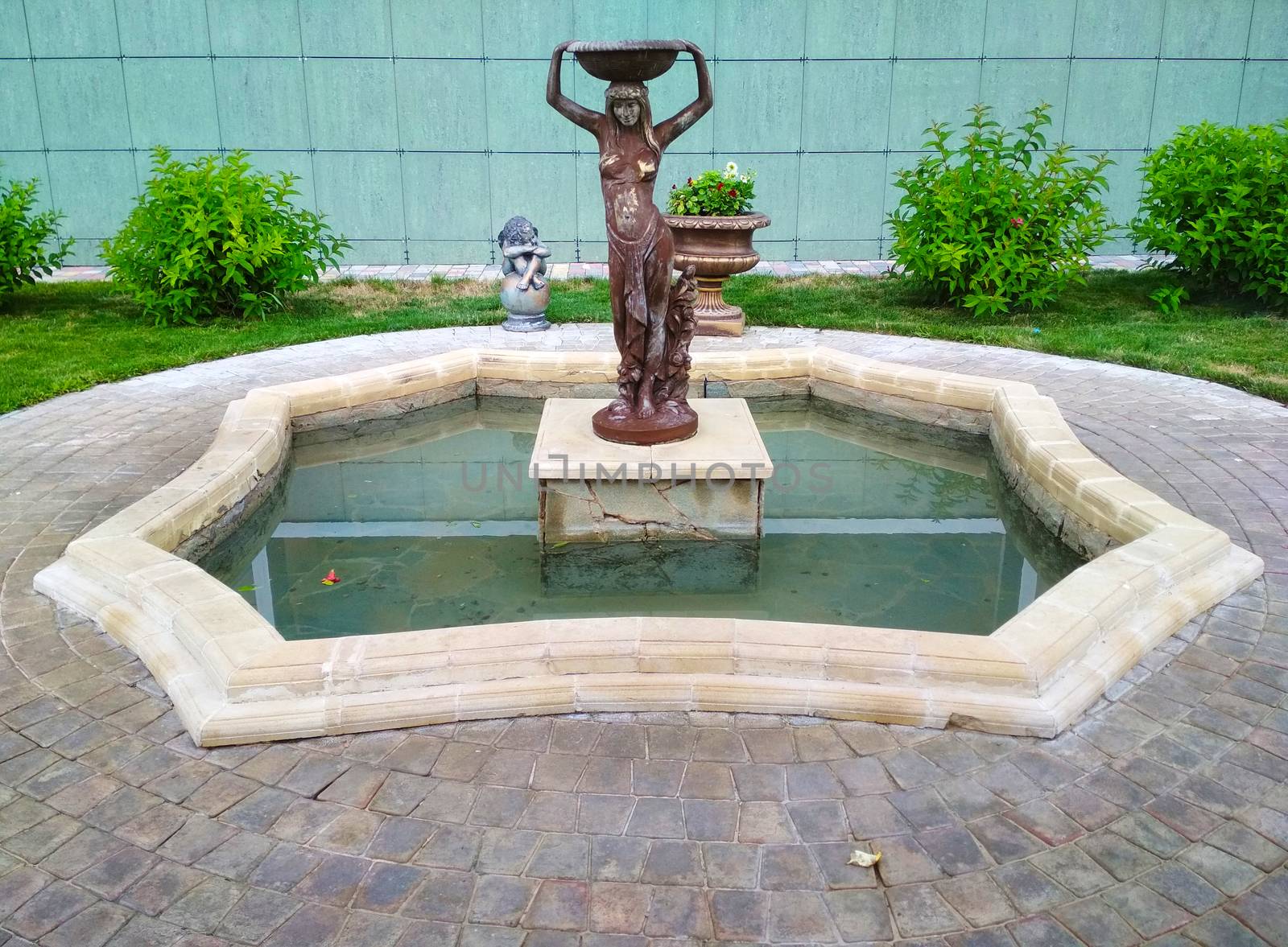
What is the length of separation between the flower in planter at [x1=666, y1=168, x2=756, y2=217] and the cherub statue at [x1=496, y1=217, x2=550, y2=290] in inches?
47.5

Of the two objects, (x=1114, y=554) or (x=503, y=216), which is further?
(x=503, y=216)

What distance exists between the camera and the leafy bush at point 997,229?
9.68 m

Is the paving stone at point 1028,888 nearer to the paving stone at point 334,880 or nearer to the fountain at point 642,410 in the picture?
the paving stone at point 334,880

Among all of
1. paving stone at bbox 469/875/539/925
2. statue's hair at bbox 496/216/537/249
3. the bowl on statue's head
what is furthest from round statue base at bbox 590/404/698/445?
statue's hair at bbox 496/216/537/249

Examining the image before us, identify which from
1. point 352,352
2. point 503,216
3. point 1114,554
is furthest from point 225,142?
point 1114,554

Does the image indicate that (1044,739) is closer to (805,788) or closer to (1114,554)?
(805,788)

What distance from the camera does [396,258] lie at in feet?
42.8

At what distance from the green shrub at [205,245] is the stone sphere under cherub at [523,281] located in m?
1.87

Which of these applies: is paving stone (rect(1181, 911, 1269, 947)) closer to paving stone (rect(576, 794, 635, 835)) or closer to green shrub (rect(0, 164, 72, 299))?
paving stone (rect(576, 794, 635, 835))

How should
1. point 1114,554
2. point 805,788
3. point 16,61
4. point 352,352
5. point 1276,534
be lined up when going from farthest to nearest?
point 16,61, point 352,352, point 1276,534, point 1114,554, point 805,788

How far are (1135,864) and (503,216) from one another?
11121 millimetres

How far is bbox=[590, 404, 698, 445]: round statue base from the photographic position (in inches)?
228

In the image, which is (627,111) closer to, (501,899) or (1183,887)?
(501,899)

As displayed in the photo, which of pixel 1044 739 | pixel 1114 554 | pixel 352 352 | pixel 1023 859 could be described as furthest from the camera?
pixel 352 352
